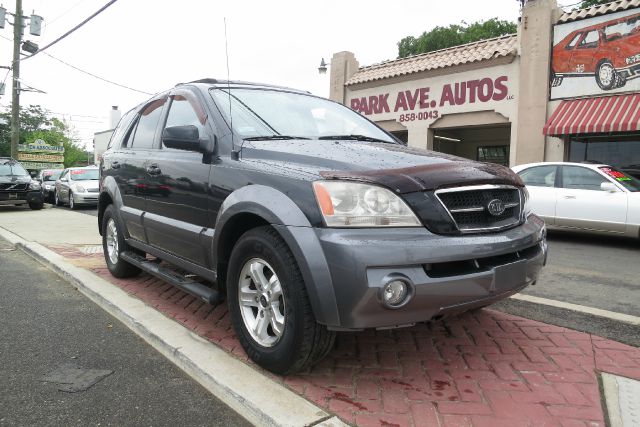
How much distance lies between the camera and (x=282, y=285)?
2.62 meters

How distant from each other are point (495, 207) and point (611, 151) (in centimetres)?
1172

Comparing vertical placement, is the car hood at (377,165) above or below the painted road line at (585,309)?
above

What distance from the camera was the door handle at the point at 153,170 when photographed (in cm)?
401

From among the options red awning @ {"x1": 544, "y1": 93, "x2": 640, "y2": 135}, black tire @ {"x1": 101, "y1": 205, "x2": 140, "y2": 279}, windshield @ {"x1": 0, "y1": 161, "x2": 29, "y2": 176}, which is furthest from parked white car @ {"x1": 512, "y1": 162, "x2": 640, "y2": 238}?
windshield @ {"x1": 0, "y1": 161, "x2": 29, "y2": 176}

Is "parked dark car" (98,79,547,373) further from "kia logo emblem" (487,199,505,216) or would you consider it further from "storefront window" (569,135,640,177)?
"storefront window" (569,135,640,177)

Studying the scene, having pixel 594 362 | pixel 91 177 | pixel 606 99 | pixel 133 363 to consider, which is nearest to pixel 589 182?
pixel 606 99

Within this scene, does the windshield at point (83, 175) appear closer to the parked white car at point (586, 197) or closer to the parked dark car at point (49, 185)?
the parked dark car at point (49, 185)

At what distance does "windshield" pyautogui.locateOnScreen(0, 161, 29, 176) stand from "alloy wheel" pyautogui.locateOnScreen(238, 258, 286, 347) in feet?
47.7

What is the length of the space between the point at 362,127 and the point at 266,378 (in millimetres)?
2230

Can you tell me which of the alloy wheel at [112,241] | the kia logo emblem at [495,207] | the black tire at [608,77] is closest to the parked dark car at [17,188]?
the alloy wheel at [112,241]

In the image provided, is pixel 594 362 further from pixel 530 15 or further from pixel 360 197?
pixel 530 15

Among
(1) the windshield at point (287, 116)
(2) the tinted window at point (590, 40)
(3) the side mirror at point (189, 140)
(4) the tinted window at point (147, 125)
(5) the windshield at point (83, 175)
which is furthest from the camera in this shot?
(5) the windshield at point (83, 175)

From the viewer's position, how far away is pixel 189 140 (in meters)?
3.25

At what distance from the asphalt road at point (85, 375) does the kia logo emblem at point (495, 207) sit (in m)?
1.69
